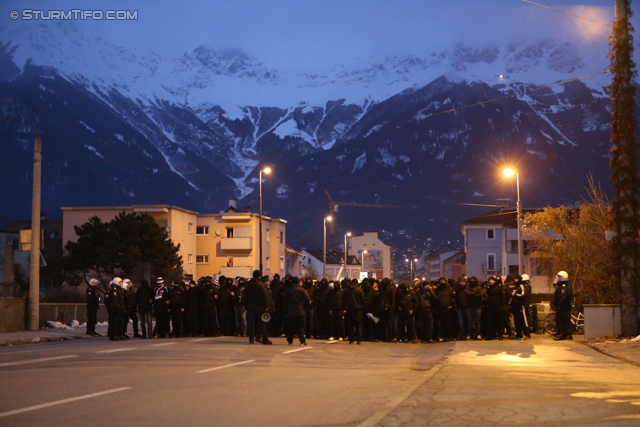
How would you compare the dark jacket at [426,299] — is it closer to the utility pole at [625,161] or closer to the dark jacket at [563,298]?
the dark jacket at [563,298]

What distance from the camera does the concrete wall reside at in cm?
2758

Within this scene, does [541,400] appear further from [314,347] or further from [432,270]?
[432,270]

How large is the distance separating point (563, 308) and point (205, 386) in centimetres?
1506

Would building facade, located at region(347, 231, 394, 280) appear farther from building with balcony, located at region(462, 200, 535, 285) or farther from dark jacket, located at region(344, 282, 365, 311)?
dark jacket, located at region(344, 282, 365, 311)

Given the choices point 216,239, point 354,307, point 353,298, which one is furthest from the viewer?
point 216,239

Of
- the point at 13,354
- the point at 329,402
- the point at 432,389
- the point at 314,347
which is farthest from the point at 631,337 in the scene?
the point at 13,354

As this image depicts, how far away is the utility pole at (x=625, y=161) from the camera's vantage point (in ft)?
72.3

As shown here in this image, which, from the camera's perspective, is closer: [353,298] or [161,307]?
[353,298]

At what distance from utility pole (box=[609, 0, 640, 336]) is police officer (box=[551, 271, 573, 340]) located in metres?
1.72

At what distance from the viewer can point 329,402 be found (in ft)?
33.6

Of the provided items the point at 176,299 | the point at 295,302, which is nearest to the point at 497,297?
the point at 295,302

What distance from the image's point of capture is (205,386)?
11.6m

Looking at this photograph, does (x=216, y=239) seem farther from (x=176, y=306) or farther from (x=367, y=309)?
(x=367, y=309)

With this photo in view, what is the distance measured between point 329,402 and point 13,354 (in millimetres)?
10422
